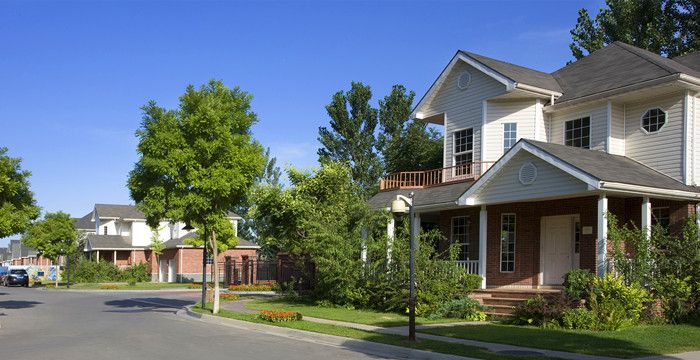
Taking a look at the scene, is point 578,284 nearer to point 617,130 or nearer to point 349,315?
point 617,130

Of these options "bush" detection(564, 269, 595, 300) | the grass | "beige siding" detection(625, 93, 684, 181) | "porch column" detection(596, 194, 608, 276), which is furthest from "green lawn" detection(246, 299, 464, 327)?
"beige siding" detection(625, 93, 684, 181)

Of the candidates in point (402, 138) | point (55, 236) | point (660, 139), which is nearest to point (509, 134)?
point (660, 139)

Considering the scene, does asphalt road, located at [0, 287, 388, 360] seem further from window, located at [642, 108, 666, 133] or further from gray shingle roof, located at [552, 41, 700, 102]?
gray shingle roof, located at [552, 41, 700, 102]

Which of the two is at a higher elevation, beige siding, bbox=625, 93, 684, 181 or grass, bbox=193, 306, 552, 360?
beige siding, bbox=625, 93, 684, 181

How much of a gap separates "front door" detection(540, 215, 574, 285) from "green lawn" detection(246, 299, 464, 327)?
3966 mm

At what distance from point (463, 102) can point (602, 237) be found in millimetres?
8821

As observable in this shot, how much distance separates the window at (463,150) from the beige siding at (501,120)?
95 cm

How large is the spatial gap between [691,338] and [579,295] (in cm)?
332

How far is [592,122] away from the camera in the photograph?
22172mm

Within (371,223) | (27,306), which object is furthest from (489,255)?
(27,306)

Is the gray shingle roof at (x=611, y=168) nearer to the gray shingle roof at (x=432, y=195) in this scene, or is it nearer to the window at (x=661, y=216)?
the window at (x=661, y=216)

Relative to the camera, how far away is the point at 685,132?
1983 cm

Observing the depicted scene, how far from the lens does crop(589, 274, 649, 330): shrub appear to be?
650 inches

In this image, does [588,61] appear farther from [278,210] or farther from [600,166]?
[278,210]
